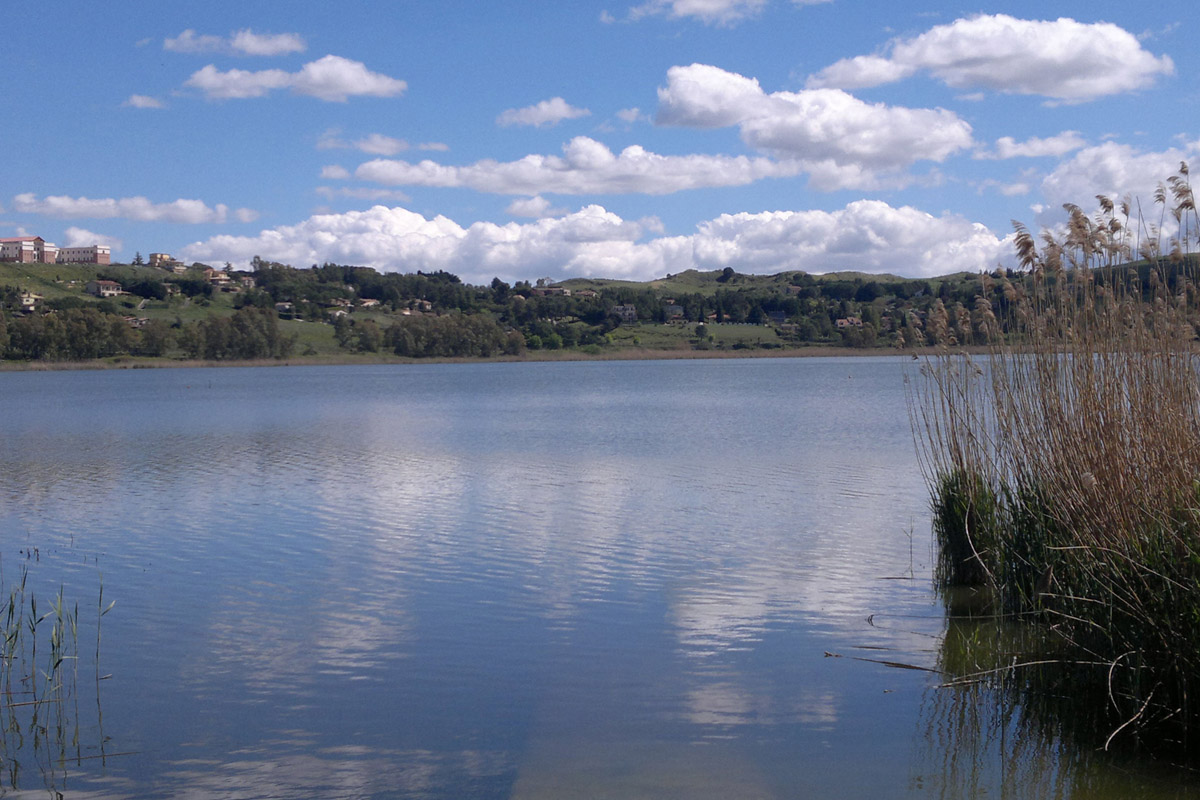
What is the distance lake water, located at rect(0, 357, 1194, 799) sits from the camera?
6086mm

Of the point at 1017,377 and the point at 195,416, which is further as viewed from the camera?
the point at 195,416

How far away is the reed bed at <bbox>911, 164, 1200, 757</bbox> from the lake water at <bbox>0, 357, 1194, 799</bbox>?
63 cm

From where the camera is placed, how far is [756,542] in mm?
12562

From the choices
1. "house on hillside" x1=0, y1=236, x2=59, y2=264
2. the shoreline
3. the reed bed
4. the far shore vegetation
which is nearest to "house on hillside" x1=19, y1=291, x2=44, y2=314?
the far shore vegetation

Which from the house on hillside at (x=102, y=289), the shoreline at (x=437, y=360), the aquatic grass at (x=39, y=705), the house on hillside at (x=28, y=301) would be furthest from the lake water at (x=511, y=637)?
the house on hillside at (x=102, y=289)

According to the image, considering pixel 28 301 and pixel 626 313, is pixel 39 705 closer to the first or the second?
pixel 28 301

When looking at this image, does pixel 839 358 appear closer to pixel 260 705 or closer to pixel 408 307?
Answer: pixel 408 307

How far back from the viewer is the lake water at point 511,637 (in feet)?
20.0

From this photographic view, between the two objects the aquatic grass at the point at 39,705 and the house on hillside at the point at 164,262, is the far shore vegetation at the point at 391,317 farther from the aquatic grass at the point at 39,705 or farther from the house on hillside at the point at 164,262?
the aquatic grass at the point at 39,705

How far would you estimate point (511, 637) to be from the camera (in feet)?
28.7

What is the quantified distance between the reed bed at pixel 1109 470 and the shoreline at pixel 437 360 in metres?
103

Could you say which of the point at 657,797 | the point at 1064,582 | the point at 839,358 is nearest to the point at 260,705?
the point at 657,797

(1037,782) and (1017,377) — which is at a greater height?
(1017,377)

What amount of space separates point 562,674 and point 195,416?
32892 millimetres
